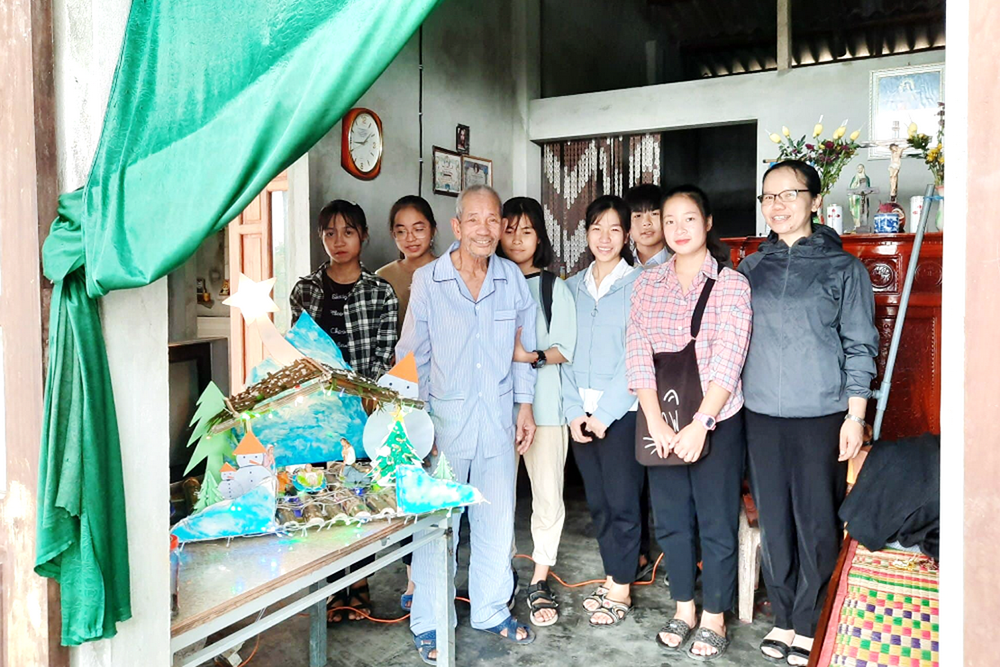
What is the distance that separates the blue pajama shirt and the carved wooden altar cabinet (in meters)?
1.57

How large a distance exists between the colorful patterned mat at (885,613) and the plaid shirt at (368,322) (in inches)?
72.3

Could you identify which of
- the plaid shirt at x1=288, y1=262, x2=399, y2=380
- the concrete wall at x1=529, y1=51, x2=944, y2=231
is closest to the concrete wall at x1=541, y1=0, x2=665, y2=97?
the concrete wall at x1=529, y1=51, x2=944, y2=231

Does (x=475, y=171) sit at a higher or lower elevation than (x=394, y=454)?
higher

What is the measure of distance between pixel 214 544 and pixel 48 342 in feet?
2.21

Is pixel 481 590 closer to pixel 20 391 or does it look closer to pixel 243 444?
pixel 243 444

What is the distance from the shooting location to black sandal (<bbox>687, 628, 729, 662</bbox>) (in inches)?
98.7

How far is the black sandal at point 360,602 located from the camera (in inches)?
112

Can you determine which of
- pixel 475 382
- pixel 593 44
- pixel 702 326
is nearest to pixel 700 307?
pixel 702 326

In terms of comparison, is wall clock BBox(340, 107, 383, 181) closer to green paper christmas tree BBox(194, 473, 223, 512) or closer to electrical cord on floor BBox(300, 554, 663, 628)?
electrical cord on floor BBox(300, 554, 663, 628)

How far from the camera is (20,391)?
1.40 m

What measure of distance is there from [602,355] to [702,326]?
1.50 feet

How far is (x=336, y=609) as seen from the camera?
2.83 meters

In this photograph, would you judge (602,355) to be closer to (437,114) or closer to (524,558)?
(524,558)

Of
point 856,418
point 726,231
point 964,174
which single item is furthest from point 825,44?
point 964,174
